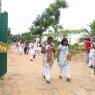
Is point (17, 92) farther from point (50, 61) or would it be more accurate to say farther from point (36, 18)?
point (36, 18)

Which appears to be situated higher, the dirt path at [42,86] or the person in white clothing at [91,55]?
the person in white clothing at [91,55]

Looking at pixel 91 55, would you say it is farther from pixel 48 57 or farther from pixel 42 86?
pixel 42 86

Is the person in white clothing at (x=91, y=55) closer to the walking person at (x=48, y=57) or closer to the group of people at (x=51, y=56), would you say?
the group of people at (x=51, y=56)

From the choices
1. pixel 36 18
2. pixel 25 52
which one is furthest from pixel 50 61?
pixel 36 18

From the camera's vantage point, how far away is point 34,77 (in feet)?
52.4

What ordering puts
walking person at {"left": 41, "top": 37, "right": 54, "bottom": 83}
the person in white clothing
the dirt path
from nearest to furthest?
the dirt path, walking person at {"left": 41, "top": 37, "right": 54, "bottom": 83}, the person in white clothing

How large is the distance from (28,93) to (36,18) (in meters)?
46.9

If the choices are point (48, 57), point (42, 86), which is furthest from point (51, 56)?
point (42, 86)

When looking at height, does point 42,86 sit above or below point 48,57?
below

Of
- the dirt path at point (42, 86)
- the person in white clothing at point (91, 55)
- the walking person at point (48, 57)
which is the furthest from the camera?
the person in white clothing at point (91, 55)

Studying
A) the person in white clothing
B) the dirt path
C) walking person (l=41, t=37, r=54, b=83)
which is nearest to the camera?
the dirt path

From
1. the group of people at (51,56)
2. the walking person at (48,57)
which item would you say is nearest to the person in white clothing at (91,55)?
the group of people at (51,56)

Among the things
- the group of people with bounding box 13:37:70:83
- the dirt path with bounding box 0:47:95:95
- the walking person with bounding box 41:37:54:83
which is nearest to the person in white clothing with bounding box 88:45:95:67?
the dirt path with bounding box 0:47:95:95

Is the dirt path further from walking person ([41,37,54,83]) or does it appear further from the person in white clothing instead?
the person in white clothing
